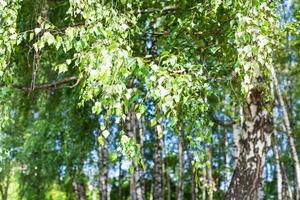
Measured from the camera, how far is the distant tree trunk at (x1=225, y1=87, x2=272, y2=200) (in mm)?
5023

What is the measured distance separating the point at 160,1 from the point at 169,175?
1881cm

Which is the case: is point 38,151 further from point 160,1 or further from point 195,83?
point 195,83

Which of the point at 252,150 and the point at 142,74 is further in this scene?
the point at 252,150

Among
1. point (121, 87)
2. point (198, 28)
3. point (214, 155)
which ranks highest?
point (214, 155)

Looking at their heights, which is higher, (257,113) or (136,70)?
(257,113)

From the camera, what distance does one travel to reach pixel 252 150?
5.12 meters

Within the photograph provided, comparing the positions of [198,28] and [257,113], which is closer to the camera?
[198,28]

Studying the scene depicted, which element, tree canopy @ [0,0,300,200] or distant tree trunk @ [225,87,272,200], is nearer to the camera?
tree canopy @ [0,0,300,200]

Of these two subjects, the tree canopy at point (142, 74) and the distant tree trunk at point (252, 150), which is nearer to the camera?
the tree canopy at point (142, 74)

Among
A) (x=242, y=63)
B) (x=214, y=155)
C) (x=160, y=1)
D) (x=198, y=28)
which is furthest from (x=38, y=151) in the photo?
(x=214, y=155)

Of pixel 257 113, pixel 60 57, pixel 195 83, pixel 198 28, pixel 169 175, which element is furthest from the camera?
pixel 169 175

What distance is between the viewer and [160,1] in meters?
5.32

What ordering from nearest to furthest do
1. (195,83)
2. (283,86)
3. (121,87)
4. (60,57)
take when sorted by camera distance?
1. (121,87)
2. (195,83)
3. (60,57)
4. (283,86)

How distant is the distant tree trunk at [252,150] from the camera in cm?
502
